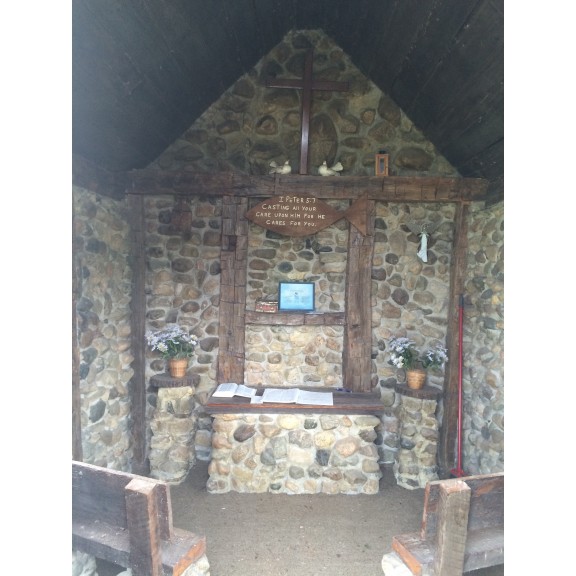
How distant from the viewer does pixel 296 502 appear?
9.71ft

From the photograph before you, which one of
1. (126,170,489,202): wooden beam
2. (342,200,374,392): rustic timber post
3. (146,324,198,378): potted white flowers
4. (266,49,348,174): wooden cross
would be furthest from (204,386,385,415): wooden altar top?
(266,49,348,174): wooden cross

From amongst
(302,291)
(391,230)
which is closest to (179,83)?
(302,291)

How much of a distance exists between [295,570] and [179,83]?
12.8 feet

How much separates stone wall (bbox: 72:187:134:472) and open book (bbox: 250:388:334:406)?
1.37 metres

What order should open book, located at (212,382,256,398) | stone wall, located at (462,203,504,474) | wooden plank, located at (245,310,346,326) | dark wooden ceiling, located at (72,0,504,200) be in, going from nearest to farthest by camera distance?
dark wooden ceiling, located at (72,0,504,200) < stone wall, located at (462,203,504,474) < open book, located at (212,382,256,398) < wooden plank, located at (245,310,346,326)

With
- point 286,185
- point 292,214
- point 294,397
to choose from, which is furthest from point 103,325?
point 286,185

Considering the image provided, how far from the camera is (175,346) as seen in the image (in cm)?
332

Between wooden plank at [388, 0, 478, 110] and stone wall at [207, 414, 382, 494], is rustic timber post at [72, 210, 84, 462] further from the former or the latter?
wooden plank at [388, 0, 478, 110]

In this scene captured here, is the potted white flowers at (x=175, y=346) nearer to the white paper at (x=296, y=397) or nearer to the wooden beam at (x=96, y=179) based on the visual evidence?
the white paper at (x=296, y=397)

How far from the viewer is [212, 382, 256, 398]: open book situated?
3.20m

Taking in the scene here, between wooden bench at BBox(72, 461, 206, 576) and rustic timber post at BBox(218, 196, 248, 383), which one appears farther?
rustic timber post at BBox(218, 196, 248, 383)

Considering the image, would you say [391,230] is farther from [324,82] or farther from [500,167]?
[324,82]

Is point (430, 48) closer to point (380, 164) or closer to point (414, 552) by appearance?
point (380, 164)

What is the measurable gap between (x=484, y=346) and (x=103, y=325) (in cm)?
360
